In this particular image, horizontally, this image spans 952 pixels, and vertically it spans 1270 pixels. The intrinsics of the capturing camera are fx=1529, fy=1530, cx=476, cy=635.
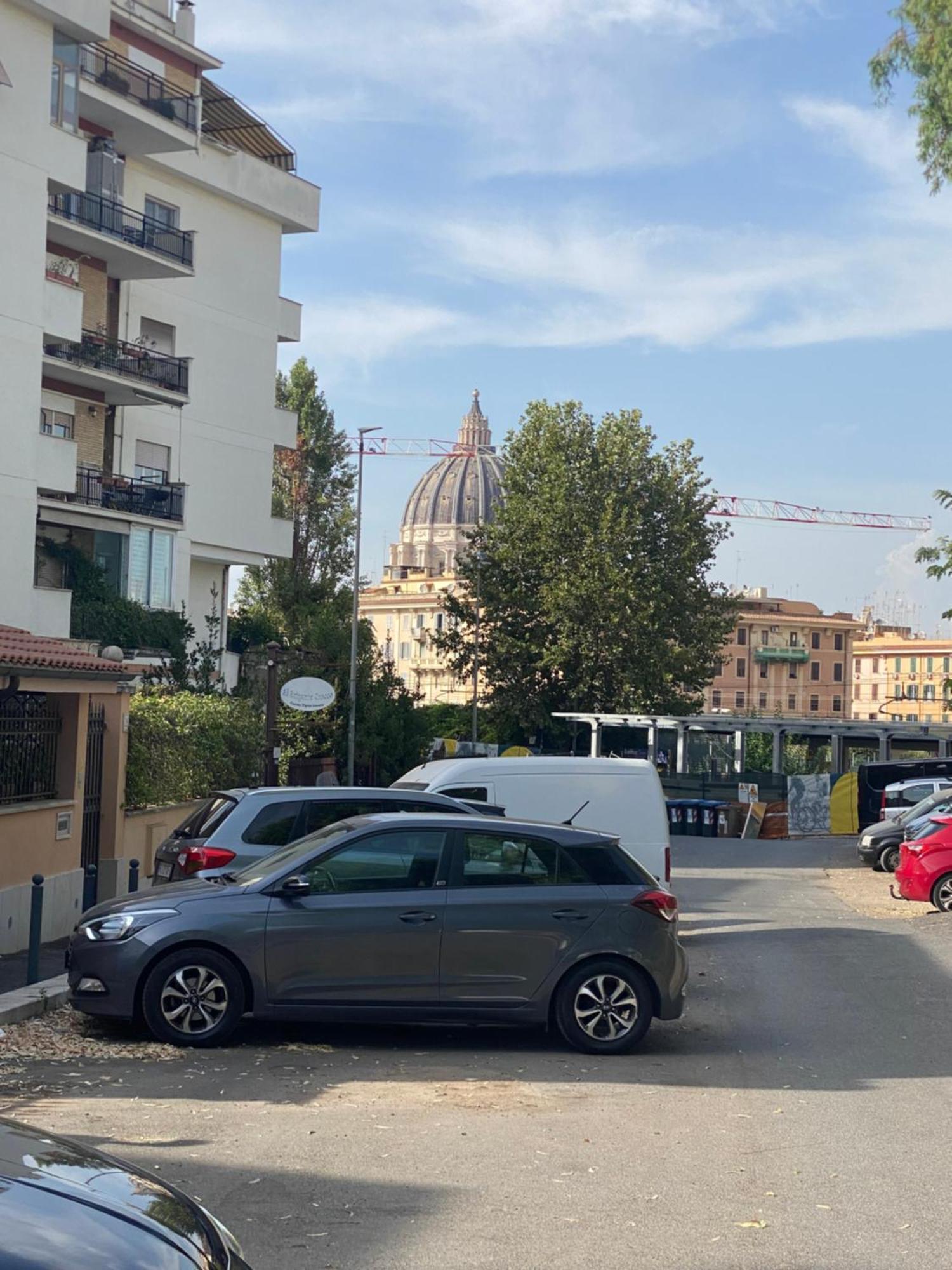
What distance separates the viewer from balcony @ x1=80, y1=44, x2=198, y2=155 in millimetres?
35562

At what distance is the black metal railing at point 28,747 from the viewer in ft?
47.5

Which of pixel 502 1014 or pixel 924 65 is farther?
pixel 924 65

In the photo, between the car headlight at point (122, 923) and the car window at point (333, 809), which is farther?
the car window at point (333, 809)

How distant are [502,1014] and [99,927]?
105 inches

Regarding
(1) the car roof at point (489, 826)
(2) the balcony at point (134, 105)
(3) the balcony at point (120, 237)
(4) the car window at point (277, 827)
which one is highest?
(2) the balcony at point (134, 105)

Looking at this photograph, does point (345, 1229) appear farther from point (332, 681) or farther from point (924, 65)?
point (332, 681)

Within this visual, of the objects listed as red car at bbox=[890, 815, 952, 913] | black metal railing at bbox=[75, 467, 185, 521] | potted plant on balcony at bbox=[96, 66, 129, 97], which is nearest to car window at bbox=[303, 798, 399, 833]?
red car at bbox=[890, 815, 952, 913]

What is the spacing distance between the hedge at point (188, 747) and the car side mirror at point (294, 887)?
33.1 ft

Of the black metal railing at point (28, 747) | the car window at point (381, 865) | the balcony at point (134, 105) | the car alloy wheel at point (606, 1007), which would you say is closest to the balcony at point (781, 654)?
the balcony at point (134, 105)

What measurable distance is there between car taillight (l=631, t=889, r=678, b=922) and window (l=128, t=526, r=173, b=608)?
28.1 metres

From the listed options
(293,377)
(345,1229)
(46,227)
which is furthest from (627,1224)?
→ (293,377)

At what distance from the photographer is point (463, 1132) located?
7.57 meters

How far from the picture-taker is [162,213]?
39.7 metres

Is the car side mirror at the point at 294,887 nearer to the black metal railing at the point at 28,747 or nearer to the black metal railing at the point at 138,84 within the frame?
the black metal railing at the point at 28,747
